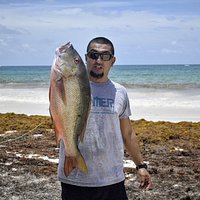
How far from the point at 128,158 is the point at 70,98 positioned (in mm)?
6437

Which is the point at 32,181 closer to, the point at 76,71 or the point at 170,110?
the point at 76,71

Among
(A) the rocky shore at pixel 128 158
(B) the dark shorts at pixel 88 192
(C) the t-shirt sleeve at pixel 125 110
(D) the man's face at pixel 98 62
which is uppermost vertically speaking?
(D) the man's face at pixel 98 62

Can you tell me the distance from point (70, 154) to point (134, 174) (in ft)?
16.4

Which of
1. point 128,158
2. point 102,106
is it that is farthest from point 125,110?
point 128,158

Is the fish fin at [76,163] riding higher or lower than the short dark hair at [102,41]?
lower

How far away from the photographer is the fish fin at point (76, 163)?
295 cm

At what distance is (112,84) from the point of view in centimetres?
332

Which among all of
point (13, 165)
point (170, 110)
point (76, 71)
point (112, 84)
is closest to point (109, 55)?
point (112, 84)

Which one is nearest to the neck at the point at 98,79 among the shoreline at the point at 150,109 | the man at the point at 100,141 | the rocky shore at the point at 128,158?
the man at the point at 100,141

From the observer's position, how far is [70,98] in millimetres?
2674

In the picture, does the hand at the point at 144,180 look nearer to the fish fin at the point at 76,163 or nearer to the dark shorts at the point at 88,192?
the dark shorts at the point at 88,192

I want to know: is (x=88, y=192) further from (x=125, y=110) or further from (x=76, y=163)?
(x=125, y=110)

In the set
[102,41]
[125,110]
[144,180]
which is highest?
[102,41]

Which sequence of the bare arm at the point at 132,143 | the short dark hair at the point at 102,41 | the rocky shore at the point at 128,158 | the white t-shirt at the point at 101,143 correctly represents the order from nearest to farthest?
1. the white t-shirt at the point at 101,143
2. the short dark hair at the point at 102,41
3. the bare arm at the point at 132,143
4. the rocky shore at the point at 128,158
